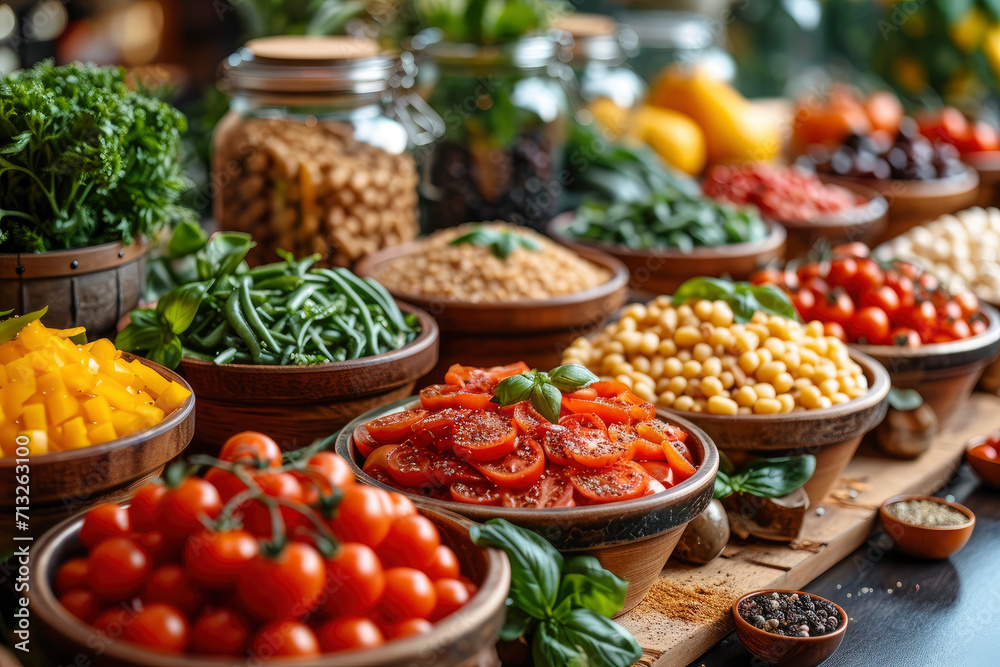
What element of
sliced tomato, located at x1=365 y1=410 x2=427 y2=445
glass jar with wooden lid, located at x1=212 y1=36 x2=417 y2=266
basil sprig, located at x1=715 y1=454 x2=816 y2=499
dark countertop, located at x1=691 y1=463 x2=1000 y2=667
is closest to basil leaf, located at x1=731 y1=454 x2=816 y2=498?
basil sprig, located at x1=715 y1=454 x2=816 y2=499

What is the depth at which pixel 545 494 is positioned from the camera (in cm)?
163

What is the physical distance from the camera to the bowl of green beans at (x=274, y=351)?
76.9 inches

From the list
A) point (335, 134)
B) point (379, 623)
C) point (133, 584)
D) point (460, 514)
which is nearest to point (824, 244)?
point (335, 134)

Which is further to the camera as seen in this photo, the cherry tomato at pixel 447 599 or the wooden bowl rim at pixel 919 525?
the wooden bowl rim at pixel 919 525

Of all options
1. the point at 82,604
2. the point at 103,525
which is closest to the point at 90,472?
the point at 103,525

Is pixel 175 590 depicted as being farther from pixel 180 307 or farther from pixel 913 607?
pixel 913 607

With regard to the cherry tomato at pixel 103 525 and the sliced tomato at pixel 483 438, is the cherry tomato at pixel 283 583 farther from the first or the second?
the sliced tomato at pixel 483 438

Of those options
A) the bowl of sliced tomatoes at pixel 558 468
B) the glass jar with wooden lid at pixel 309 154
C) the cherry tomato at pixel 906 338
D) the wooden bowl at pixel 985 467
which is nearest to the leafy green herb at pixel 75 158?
the glass jar with wooden lid at pixel 309 154

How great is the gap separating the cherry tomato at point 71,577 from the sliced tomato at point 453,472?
58 cm

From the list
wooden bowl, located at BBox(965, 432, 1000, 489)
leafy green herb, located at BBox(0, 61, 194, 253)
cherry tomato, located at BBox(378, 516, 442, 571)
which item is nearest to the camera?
cherry tomato, located at BBox(378, 516, 442, 571)

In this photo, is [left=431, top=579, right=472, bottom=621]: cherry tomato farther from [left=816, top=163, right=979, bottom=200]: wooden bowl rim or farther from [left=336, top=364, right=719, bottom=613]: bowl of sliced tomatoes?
[left=816, top=163, right=979, bottom=200]: wooden bowl rim

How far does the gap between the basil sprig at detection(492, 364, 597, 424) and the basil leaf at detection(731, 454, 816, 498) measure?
1.65 feet

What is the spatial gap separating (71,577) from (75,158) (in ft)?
3.12

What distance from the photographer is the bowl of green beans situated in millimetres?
1953
